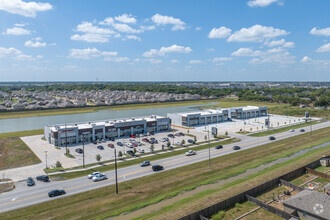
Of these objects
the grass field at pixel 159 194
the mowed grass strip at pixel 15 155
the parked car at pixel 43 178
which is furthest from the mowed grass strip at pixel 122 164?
the mowed grass strip at pixel 15 155

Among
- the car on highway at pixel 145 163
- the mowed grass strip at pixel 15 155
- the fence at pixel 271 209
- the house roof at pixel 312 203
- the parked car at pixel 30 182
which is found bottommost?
the mowed grass strip at pixel 15 155

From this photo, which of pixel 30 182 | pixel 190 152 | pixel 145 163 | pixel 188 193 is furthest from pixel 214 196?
pixel 30 182

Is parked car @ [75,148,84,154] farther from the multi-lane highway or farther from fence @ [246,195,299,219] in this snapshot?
fence @ [246,195,299,219]

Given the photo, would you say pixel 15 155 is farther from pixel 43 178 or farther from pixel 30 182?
pixel 30 182

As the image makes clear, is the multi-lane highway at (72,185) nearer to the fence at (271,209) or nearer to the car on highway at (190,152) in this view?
the car on highway at (190,152)

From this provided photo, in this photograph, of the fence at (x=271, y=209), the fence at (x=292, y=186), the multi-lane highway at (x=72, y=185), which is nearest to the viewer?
the fence at (x=271, y=209)

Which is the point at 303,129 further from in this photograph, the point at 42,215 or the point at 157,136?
the point at 42,215
